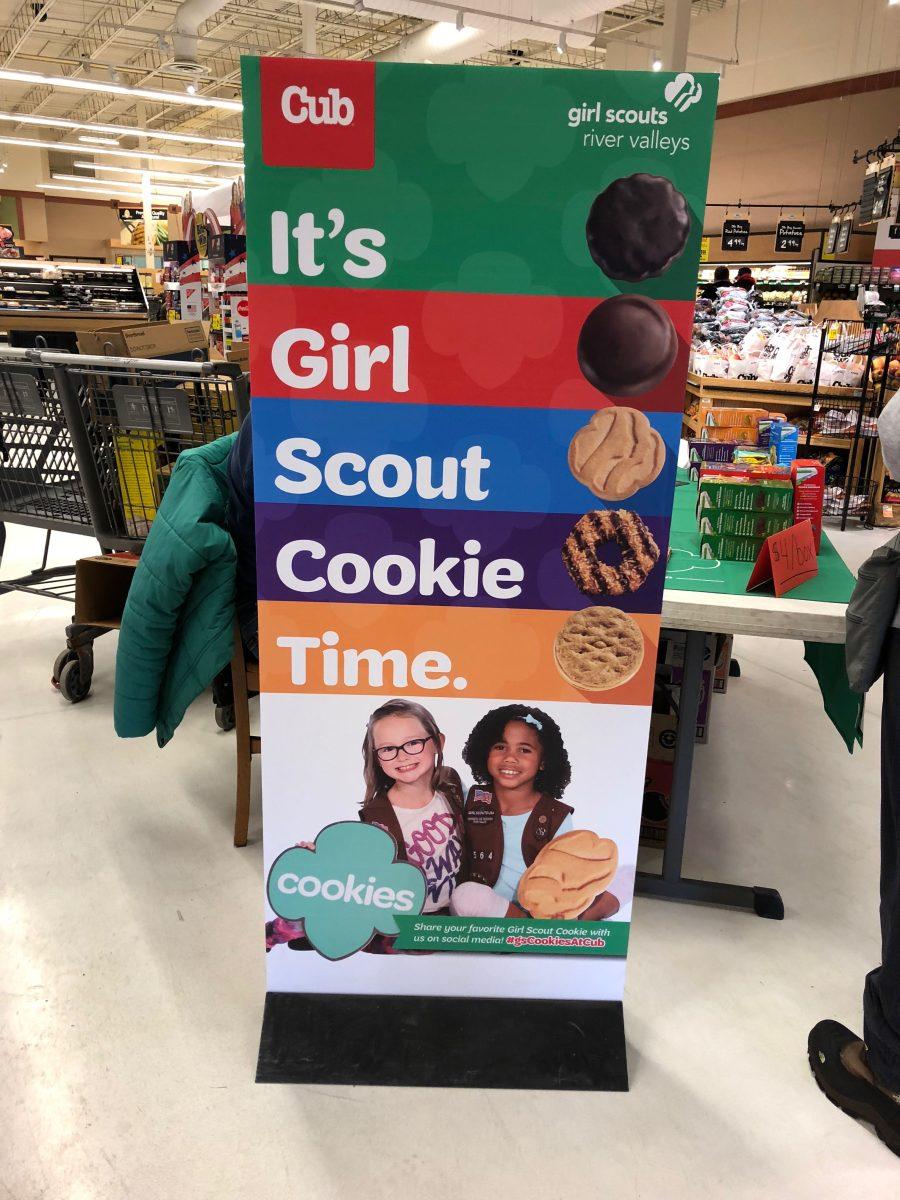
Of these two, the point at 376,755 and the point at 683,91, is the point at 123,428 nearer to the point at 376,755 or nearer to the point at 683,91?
the point at 376,755

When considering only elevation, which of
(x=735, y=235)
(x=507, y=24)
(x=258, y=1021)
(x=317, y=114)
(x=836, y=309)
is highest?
(x=507, y=24)

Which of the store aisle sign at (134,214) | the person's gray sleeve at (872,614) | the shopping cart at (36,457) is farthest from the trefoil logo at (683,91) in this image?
the store aisle sign at (134,214)

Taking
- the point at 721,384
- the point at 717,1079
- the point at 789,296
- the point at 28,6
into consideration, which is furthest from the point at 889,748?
the point at 28,6

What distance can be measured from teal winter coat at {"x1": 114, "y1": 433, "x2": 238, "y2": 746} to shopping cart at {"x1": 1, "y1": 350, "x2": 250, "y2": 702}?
730 millimetres

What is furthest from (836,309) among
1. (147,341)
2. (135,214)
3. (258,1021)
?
(135,214)

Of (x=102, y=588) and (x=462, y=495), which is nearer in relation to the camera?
(x=462, y=495)

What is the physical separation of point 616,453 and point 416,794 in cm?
78

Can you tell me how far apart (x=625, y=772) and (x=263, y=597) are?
0.79m

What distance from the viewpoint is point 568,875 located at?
1.86 m

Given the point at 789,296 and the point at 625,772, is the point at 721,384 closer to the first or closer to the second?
the point at 625,772

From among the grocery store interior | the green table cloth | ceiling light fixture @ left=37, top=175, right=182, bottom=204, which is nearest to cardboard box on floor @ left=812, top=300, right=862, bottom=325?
the grocery store interior

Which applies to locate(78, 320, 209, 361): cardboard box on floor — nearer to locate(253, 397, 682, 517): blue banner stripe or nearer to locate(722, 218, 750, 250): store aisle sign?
locate(253, 397, 682, 517): blue banner stripe

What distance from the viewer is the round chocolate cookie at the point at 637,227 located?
1.49 meters

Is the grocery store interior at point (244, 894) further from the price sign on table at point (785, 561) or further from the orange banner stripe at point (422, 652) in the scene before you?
the orange banner stripe at point (422, 652)
